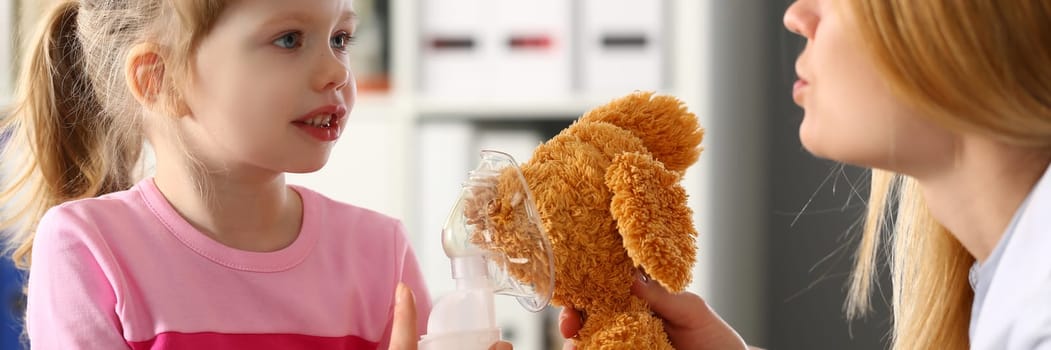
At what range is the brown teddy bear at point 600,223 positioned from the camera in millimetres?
816

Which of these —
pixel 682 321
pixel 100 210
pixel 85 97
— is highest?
pixel 85 97

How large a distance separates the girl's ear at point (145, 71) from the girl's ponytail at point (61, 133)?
0.24ft

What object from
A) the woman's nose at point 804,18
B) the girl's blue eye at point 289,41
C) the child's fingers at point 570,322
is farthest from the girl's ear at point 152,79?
the woman's nose at point 804,18

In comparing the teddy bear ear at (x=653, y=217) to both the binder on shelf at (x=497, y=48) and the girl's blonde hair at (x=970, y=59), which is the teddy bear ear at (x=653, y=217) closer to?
the girl's blonde hair at (x=970, y=59)

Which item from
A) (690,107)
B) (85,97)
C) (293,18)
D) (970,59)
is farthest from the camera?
(690,107)

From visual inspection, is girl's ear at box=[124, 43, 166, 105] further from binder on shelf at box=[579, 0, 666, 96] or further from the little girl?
binder on shelf at box=[579, 0, 666, 96]

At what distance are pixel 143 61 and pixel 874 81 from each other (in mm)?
609

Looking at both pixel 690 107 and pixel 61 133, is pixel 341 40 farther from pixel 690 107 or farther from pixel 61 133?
pixel 690 107

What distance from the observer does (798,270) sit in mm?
2336

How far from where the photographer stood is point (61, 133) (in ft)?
3.59

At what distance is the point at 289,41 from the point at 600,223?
13.1 inches

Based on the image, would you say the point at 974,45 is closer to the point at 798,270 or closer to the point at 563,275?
the point at 563,275

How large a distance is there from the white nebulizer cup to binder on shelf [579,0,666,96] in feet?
4.76

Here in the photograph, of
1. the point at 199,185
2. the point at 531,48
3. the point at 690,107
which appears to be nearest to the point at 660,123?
the point at 199,185
